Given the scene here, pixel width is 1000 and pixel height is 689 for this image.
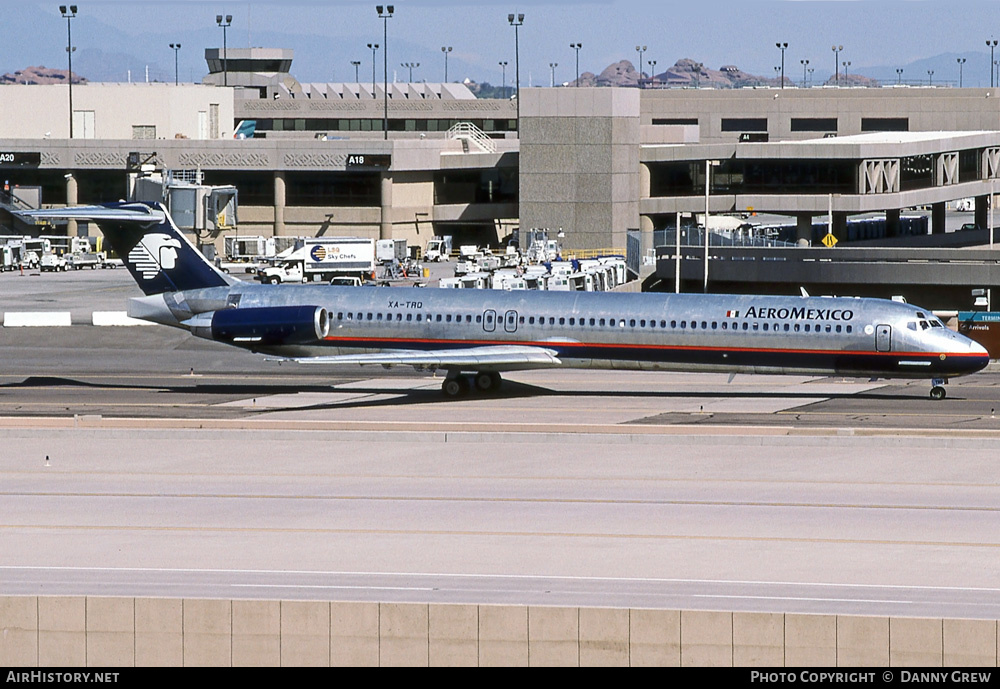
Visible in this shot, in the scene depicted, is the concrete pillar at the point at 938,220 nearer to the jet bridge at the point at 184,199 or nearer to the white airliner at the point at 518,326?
the jet bridge at the point at 184,199

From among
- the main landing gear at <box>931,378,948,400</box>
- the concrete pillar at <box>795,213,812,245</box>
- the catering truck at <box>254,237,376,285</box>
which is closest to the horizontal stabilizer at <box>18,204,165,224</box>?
the main landing gear at <box>931,378,948,400</box>

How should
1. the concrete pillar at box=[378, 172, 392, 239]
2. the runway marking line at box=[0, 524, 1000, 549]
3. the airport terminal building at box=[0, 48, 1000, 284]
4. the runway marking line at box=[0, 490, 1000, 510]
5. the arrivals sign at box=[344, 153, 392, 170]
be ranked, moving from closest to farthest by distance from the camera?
the runway marking line at box=[0, 524, 1000, 549] → the runway marking line at box=[0, 490, 1000, 510] → the airport terminal building at box=[0, 48, 1000, 284] → the arrivals sign at box=[344, 153, 392, 170] → the concrete pillar at box=[378, 172, 392, 239]

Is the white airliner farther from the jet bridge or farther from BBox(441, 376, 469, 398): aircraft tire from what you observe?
the jet bridge

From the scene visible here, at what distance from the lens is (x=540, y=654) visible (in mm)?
23203

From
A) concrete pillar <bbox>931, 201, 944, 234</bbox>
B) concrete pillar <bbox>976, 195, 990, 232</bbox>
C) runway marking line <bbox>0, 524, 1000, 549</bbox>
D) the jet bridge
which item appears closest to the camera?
runway marking line <bbox>0, 524, 1000, 549</bbox>

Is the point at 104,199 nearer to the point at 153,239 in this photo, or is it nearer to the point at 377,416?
the point at 153,239

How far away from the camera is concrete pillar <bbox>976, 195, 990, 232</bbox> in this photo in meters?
129

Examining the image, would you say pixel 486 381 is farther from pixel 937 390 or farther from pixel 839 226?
pixel 839 226

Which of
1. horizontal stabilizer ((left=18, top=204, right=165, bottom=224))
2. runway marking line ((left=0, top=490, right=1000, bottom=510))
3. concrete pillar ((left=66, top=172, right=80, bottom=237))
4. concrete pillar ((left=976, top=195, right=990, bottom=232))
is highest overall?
concrete pillar ((left=66, top=172, right=80, bottom=237))

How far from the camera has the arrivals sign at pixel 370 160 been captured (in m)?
125

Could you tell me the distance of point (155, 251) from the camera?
2069 inches

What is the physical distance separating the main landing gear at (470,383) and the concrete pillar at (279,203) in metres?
79.1

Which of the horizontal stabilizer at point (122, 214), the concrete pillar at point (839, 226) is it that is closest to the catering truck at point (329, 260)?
the concrete pillar at point (839, 226)

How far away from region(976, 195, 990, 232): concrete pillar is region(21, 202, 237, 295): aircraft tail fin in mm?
91812
